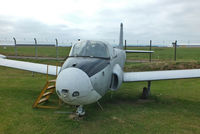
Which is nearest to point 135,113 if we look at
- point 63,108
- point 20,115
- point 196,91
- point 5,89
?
point 63,108

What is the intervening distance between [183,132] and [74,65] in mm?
3703

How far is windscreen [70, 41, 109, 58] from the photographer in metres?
6.59

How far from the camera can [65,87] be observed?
466 cm

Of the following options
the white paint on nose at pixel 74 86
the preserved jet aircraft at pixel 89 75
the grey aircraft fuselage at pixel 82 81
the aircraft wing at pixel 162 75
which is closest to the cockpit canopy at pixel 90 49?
the preserved jet aircraft at pixel 89 75

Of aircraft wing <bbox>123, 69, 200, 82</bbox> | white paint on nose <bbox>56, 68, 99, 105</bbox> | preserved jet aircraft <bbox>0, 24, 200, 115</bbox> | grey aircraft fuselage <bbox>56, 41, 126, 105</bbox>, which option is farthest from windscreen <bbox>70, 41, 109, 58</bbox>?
aircraft wing <bbox>123, 69, 200, 82</bbox>

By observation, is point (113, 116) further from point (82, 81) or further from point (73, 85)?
point (73, 85)

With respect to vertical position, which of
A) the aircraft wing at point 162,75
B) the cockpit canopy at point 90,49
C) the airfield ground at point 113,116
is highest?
the cockpit canopy at point 90,49

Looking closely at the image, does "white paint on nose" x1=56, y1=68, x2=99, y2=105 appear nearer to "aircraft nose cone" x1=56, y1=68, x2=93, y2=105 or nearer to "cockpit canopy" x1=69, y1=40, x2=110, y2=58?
"aircraft nose cone" x1=56, y1=68, x2=93, y2=105

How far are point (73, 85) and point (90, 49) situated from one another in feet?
7.79

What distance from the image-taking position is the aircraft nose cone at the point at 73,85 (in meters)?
4.66

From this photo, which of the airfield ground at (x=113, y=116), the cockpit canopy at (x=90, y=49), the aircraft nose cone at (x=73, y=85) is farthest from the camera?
the cockpit canopy at (x=90, y=49)

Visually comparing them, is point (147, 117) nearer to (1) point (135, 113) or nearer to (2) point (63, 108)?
(1) point (135, 113)

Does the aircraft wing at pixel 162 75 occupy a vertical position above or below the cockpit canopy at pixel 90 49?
below

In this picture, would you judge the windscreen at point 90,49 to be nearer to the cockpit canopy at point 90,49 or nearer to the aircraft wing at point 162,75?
the cockpit canopy at point 90,49
